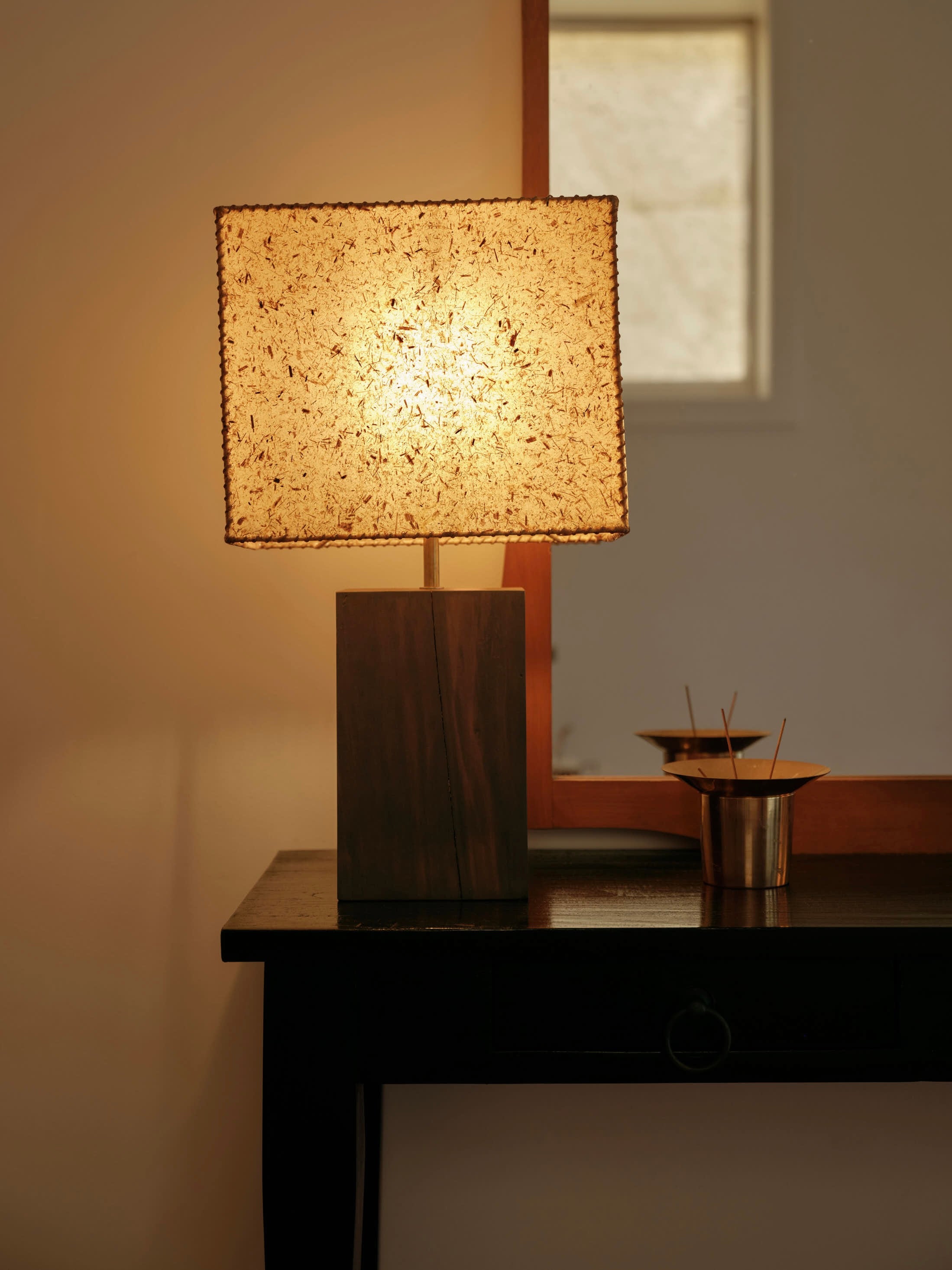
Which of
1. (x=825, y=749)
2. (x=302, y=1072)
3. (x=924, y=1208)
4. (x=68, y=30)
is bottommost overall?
(x=924, y=1208)

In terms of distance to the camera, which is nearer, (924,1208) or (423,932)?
(423,932)

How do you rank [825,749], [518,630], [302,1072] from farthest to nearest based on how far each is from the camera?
[825,749]
[518,630]
[302,1072]

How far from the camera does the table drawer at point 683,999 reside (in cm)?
86

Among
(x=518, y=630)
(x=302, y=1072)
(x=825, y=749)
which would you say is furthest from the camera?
(x=825, y=749)

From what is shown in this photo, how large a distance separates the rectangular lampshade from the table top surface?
0.34 metres

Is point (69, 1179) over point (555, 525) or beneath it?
beneath

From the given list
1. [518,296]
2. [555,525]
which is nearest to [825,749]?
[555,525]

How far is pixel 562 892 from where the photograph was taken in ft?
3.16

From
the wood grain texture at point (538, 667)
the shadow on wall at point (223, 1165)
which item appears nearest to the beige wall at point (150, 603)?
the shadow on wall at point (223, 1165)

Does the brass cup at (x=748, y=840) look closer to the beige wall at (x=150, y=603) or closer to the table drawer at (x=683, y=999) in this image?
the table drawer at (x=683, y=999)

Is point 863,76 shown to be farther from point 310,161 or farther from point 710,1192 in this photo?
point 710,1192

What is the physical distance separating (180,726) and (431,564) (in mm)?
447

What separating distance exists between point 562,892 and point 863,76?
3.36 feet

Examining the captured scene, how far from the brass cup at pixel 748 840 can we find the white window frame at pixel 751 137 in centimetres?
49
